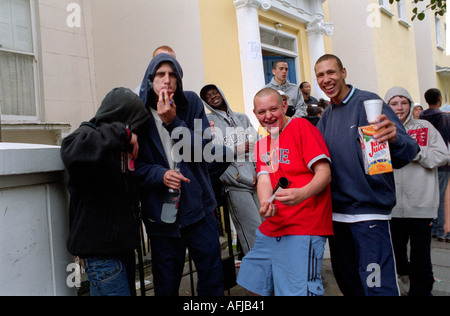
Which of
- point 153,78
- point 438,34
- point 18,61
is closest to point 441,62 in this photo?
point 438,34

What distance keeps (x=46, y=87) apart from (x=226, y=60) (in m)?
3.61

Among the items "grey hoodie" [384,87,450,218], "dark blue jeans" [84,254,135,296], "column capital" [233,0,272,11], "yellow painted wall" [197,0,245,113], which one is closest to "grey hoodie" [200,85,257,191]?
"grey hoodie" [384,87,450,218]

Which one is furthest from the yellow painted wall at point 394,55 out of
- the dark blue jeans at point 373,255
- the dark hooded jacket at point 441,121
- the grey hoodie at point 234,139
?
the dark blue jeans at point 373,255

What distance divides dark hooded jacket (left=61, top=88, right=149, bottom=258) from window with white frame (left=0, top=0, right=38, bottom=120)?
5642 millimetres

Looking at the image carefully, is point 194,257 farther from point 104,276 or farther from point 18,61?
point 18,61

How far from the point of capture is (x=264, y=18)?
7.86 metres

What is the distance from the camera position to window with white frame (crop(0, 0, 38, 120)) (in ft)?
21.4

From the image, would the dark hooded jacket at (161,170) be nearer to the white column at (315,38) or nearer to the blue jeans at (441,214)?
the blue jeans at (441,214)

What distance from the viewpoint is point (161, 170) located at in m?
2.21
